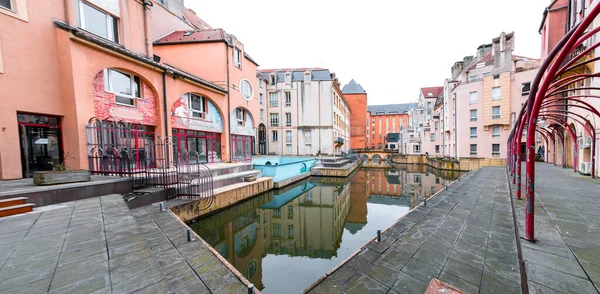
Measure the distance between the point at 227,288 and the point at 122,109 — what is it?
896 centimetres

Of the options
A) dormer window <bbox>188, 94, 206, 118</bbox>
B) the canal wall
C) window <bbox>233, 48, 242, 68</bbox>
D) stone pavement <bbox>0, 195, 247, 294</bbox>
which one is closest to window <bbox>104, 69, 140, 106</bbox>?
dormer window <bbox>188, 94, 206, 118</bbox>

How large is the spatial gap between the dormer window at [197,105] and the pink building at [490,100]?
1022 inches

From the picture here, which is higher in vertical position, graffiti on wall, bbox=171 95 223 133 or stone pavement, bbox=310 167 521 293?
graffiti on wall, bbox=171 95 223 133

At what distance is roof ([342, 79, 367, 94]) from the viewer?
144ft

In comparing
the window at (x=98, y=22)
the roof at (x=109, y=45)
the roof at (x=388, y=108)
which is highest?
the roof at (x=388, y=108)

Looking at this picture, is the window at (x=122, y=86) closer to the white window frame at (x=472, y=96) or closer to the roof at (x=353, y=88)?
the white window frame at (x=472, y=96)

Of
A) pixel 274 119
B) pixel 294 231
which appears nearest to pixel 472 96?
pixel 274 119

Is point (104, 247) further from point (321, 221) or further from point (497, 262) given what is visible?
point (321, 221)

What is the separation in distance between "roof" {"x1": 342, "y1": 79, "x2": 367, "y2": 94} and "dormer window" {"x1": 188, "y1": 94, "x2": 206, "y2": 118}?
36329 mm

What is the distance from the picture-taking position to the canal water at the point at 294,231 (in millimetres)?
5551

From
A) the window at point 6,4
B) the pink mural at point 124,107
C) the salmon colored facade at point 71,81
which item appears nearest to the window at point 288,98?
the salmon colored facade at point 71,81

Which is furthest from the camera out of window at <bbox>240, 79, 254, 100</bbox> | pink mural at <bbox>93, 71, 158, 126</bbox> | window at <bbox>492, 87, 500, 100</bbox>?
window at <bbox>492, 87, 500, 100</bbox>

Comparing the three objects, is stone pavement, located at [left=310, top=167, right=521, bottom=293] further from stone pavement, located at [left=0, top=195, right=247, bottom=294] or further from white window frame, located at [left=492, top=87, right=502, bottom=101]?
white window frame, located at [left=492, top=87, right=502, bottom=101]

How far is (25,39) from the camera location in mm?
6172
